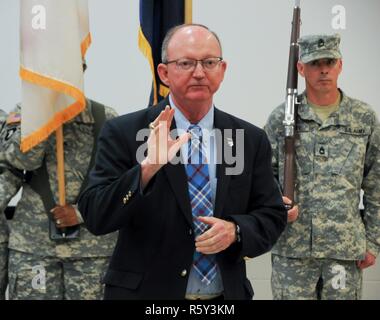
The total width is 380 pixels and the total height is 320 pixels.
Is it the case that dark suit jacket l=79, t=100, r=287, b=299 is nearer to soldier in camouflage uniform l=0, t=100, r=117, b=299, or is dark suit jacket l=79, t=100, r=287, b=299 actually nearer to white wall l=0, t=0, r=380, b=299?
soldier in camouflage uniform l=0, t=100, r=117, b=299

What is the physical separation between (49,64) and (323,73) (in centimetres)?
115

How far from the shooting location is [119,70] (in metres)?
3.45

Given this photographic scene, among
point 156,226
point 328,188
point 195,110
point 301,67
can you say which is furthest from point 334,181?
point 156,226

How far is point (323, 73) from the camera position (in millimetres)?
2426

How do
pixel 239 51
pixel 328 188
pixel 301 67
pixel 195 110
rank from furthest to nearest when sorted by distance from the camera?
pixel 239 51
pixel 301 67
pixel 328 188
pixel 195 110

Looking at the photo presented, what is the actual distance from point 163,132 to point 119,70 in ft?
7.25

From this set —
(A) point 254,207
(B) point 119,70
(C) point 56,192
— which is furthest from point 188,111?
(B) point 119,70

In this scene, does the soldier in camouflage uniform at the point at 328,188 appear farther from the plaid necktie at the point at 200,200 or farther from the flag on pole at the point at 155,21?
the plaid necktie at the point at 200,200

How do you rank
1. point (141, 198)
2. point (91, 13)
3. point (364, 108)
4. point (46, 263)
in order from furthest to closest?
point (91, 13)
point (364, 108)
point (46, 263)
point (141, 198)

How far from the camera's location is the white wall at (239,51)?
135 inches

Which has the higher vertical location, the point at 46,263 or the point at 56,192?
the point at 56,192

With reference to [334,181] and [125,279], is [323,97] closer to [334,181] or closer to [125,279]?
[334,181]

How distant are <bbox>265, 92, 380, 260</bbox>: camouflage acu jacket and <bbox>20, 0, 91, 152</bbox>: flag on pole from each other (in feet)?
3.02

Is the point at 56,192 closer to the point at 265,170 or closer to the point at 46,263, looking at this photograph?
the point at 46,263
